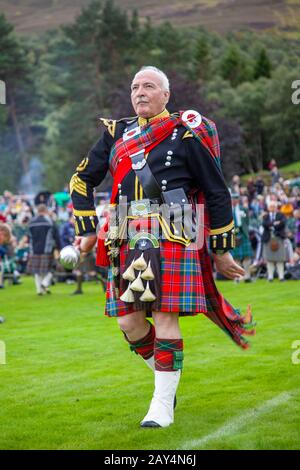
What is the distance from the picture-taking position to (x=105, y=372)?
22.7ft

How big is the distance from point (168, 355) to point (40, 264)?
12000 mm

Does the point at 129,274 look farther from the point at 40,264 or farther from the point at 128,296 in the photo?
the point at 40,264

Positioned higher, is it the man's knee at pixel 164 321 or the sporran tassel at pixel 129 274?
the sporran tassel at pixel 129 274

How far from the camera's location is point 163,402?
488cm

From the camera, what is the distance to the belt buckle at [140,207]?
16.4 ft

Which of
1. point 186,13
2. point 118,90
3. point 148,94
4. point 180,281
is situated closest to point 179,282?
point 180,281

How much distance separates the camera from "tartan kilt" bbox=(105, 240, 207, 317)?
489cm

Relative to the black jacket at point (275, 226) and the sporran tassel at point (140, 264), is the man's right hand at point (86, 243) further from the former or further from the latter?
the black jacket at point (275, 226)

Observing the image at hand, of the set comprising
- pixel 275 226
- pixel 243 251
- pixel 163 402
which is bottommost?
pixel 243 251

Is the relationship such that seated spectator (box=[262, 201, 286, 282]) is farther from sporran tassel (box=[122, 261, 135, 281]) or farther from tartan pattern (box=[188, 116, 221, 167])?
sporran tassel (box=[122, 261, 135, 281])

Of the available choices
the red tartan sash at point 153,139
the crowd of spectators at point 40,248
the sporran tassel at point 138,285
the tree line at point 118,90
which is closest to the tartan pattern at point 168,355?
the sporran tassel at point 138,285

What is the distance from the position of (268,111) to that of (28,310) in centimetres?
3725

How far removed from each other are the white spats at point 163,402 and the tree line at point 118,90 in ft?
121

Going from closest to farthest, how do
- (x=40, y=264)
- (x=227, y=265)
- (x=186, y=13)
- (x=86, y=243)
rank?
(x=227, y=265) < (x=86, y=243) < (x=40, y=264) < (x=186, y=13)
